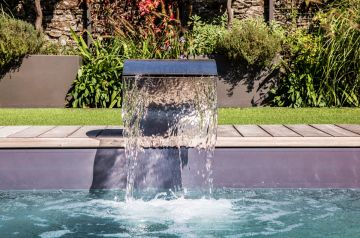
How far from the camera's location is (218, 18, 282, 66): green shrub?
26.0ft

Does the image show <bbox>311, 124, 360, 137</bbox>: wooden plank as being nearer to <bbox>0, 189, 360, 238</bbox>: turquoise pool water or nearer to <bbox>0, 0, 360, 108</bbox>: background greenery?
<bbox>0, 189, 360, 238</bbox>: turquoise pool water

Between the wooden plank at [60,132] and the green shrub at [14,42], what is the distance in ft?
9.75

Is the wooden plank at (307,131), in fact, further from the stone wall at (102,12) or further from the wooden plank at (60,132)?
the stone wall at (102,12)

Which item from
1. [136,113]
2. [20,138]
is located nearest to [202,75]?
[136,113]

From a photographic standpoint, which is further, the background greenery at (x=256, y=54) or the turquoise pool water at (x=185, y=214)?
the background greenery at (x=256, y=54)

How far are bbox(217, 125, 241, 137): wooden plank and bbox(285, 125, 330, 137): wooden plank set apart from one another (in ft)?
1.58

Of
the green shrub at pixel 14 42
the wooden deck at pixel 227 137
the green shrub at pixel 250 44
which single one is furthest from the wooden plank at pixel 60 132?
the green shrub at pixel 250 44

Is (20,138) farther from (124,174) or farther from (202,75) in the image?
(202,75)

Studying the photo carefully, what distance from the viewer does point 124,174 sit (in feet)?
14.8

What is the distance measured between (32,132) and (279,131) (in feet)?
6.26

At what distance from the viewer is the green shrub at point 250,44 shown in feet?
26.0

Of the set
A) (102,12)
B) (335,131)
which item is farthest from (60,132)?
(102,12)

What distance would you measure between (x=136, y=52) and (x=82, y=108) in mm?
1137

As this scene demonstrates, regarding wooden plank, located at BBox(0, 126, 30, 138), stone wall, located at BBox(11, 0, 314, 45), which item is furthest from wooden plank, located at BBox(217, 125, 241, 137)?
stone wall, located at BBox(11, 0, 314, 45)
